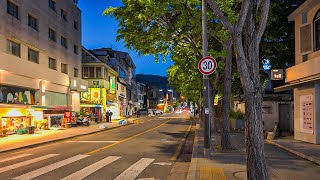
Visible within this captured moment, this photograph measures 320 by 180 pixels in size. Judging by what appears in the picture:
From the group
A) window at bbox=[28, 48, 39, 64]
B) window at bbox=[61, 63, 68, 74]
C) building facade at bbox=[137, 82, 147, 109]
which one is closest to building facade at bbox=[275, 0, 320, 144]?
window at bbox=[28, 48, 39, 64]

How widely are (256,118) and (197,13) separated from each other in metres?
8.54

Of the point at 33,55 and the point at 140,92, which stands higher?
the point at 33,55

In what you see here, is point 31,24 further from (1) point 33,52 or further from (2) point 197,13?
(2) point 197,13

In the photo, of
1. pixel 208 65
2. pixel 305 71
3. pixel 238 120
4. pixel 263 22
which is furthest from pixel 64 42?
pixel 263 22

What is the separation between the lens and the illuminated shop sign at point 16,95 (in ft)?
76.3

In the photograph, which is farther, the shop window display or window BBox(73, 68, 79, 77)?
window BBox(73, 68, 79, 77)

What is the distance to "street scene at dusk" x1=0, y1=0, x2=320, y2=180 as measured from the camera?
342 inches

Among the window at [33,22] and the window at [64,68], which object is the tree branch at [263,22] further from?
the window at [64,68]

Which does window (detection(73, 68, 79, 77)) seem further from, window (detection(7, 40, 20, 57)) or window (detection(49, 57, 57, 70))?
window (detection(7, 40, 20, 57))

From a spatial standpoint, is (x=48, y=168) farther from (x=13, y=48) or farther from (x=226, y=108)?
Result: (x=13, y=48)

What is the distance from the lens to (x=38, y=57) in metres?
30.0

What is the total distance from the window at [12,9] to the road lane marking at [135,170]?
18355 mm

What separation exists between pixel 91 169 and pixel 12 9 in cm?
1966

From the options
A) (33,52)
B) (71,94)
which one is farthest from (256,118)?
(71,94)
